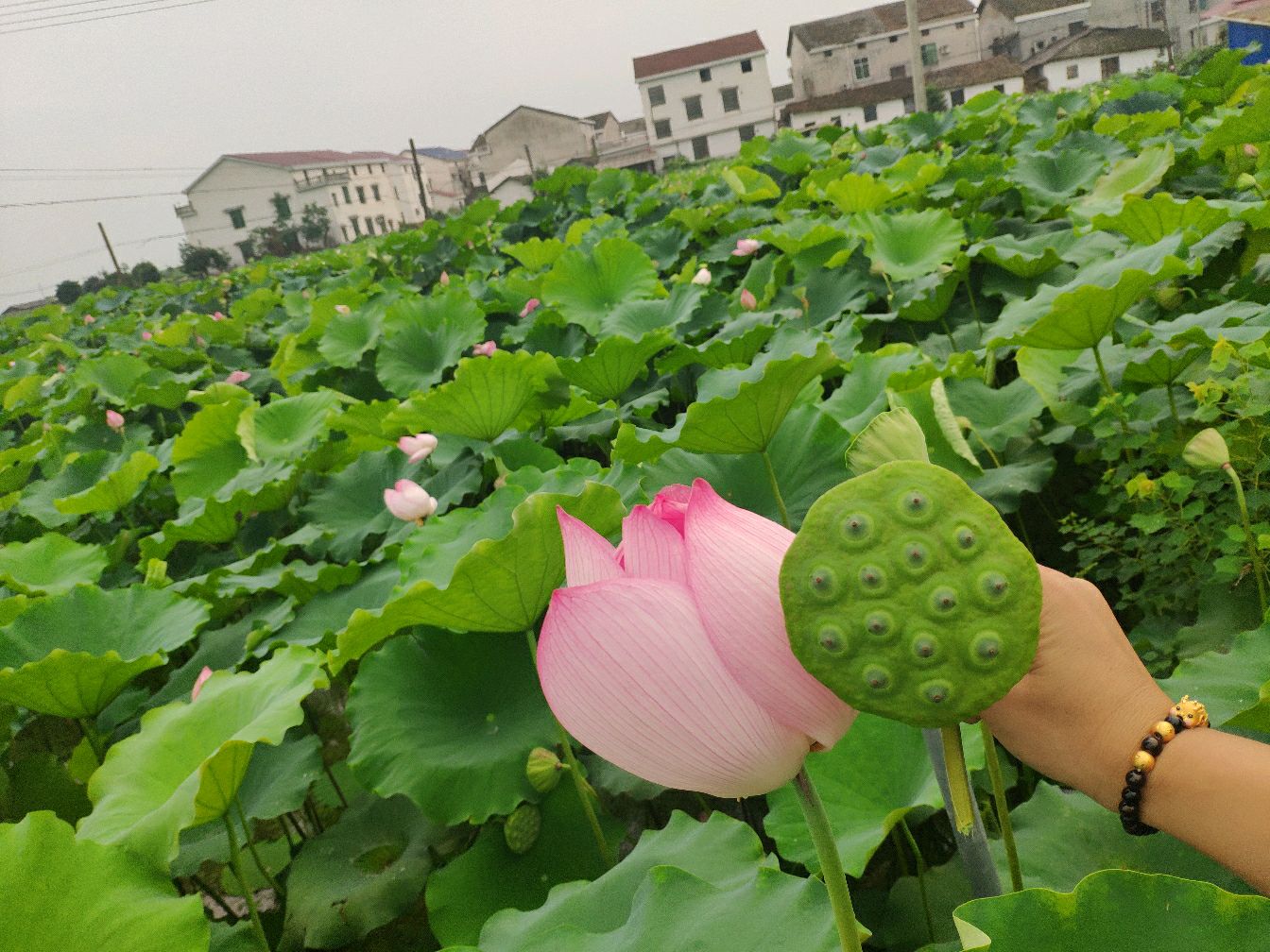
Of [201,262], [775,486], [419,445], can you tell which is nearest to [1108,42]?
[201,262]

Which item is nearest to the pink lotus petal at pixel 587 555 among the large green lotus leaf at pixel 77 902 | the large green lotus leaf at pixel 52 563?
the large green lotus leaf at pixel 77 902

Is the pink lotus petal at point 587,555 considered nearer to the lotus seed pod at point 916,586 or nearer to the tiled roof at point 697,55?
the lotus seed pod at point 916,586

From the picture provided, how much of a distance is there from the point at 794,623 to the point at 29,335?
9.70 m

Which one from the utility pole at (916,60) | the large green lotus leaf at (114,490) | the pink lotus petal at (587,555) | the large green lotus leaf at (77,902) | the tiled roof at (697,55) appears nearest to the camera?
the pink lotus petal at (587,555)

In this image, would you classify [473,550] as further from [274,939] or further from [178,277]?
[178,277]

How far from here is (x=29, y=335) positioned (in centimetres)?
807

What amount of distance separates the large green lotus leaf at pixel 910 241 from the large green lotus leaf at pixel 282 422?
1705mm

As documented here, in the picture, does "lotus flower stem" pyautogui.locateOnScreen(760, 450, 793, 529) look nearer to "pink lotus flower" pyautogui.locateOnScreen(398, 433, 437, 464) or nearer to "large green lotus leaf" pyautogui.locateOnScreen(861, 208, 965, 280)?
"pink lotus flower" pyautogui.locateOnScreen(398, 433, 437, 464)

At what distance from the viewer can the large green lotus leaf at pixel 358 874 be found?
121 centimetres

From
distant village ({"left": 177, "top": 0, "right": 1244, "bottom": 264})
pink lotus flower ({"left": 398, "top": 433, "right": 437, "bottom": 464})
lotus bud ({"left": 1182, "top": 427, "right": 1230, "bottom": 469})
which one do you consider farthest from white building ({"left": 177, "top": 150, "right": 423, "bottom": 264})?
lotus bud ({"left": 1182, "top": 427, "right": 1230, "bottom": 469})

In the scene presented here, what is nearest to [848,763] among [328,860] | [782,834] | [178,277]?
[782,834]

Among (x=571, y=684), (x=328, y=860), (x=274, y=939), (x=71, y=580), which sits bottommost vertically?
(x=274, y=939)

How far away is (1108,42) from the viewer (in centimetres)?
2644

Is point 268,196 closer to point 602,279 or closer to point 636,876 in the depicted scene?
point 602,279
